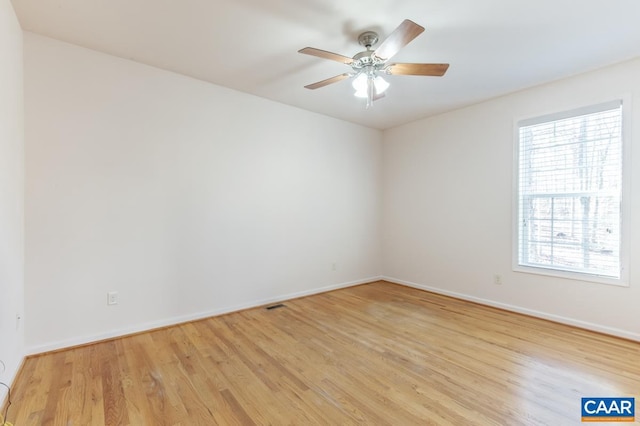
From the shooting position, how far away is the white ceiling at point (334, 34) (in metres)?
2.01

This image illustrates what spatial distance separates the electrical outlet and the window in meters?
4.33

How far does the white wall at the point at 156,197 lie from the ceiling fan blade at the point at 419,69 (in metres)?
1.90

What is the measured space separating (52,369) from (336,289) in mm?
3177

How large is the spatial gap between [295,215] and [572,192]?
3168 millimetres

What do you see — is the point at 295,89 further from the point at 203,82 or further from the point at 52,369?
the point at 52,369

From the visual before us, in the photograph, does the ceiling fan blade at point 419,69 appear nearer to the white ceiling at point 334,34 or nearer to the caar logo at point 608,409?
the white ceiling at point 334,34

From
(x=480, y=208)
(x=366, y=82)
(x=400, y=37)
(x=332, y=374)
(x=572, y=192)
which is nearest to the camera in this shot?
(x=400, y=37)

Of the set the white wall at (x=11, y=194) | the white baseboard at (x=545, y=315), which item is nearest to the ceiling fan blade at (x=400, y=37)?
the white wall at (x=11, y=194)

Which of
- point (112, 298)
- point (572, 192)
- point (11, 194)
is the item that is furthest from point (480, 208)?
point (11, 194)

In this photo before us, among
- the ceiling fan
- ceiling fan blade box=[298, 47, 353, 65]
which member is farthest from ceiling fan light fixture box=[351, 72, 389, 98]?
ceiling fan blade box=[298, 47, 353, 65]

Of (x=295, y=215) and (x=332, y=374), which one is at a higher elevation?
(x=295, y=215)

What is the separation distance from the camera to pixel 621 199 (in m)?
2.73

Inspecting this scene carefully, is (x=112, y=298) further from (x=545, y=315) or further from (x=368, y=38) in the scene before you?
(x=545, y=315)

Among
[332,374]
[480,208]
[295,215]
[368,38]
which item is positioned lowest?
[332,374]
